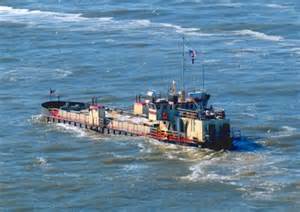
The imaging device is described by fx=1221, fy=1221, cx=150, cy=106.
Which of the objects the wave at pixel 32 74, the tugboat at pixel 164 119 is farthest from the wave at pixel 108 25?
the tugboat at pixel 164 119

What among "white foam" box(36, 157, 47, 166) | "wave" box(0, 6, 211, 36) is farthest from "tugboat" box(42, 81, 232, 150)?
"wave" box(0, 6, 211, 36)

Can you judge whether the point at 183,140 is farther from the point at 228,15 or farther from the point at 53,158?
the point at 228,15

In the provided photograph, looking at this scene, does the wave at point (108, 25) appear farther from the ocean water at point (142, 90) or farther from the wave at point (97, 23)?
the ocean water at point (142, 90)

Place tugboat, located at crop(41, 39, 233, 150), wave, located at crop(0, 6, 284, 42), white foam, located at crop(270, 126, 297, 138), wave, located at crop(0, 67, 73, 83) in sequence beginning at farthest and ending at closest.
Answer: wave, located at crop(0, 6, 284, 42) → wave, located at crop(0, 67, 73, 83) → white foam, located at crop(270, 126, 297, 138) → tugboat, located at crop(41, 39, 233, 150)

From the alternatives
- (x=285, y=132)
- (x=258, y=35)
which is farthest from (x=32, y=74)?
(x=285, y=132)

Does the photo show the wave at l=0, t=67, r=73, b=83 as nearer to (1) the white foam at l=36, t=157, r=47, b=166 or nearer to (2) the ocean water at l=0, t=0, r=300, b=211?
(2) the ocean water at l=0, t=0, r=300, b=211

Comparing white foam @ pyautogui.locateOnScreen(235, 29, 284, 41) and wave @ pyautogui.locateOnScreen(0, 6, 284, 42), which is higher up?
wave @ pyautogui.locateOnScreen(0, 6, 284, 42)
